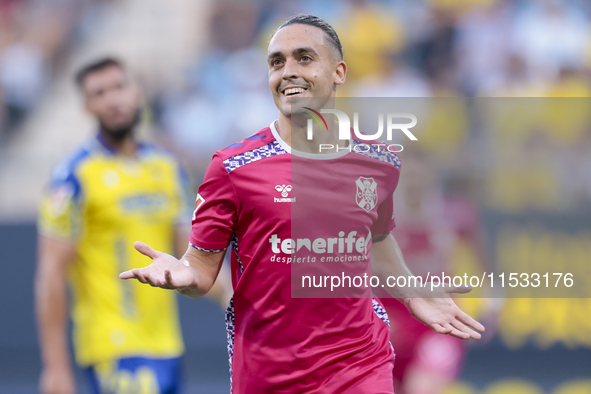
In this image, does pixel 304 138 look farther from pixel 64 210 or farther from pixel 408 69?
pixel 408 69

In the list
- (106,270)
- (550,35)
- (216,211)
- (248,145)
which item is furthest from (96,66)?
(550,35)

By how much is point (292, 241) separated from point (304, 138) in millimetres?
500

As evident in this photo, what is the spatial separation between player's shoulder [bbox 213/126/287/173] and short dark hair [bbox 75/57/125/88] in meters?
2.30

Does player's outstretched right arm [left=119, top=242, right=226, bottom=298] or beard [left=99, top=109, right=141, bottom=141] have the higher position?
beard [left=99, top=109, right=141, bottom=141]

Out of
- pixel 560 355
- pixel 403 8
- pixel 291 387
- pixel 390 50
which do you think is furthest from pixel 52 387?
pixel 403 8

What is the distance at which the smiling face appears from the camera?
3363mm

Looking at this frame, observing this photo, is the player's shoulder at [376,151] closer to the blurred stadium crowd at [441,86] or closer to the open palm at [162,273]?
the open palm at [162,273]

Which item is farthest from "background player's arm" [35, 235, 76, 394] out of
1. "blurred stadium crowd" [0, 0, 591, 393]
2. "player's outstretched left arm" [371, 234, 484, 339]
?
"blurred stadium crowd" [0, 0, 591, 393]

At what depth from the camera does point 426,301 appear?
3643 mm

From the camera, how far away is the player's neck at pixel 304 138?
11.4 ft

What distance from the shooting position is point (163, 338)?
5184 mm

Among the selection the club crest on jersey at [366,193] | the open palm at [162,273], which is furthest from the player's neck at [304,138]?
the open palm at [162,273]

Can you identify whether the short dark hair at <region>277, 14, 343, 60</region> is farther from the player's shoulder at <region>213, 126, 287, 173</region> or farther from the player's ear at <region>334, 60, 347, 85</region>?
the player's shoulder at <region>213, 126, 287, 173</region>

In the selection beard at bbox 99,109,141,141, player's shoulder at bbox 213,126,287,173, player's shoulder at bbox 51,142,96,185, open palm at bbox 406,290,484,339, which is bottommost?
open palm at bbox 406,290,484,339
